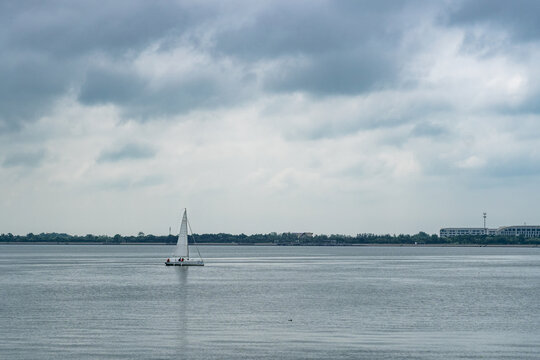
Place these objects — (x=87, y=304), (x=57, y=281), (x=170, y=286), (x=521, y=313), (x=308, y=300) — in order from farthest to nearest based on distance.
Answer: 1. (x=57, y=281)
2. (x=170, y=286)
3. (x=308, y=300)
4. (x=87, y=304)
5. (x=521, y=313)

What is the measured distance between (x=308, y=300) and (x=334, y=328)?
29.6 m

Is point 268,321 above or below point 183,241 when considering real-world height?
below

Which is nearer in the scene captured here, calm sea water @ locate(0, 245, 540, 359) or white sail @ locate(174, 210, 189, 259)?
calm sea water @ locate(0, 245, 540, 359)

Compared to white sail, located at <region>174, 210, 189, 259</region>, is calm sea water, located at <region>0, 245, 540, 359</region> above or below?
below

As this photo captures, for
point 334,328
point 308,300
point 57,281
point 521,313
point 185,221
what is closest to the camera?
point 334,328

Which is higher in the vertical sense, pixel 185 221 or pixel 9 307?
pixel 185 221

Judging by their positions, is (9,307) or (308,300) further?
(308,300)

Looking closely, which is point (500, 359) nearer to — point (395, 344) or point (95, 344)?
point (395, 344)

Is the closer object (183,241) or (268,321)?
(268,321)

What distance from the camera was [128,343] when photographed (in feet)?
211

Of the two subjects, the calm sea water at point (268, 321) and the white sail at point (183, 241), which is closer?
the calm sea water at point (268, 321)

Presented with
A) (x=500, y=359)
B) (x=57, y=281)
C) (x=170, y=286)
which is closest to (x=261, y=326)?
(x=500, y=359)

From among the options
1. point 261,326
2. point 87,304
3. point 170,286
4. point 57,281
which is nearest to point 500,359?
point 261,326

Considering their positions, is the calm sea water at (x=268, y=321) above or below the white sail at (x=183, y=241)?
below
